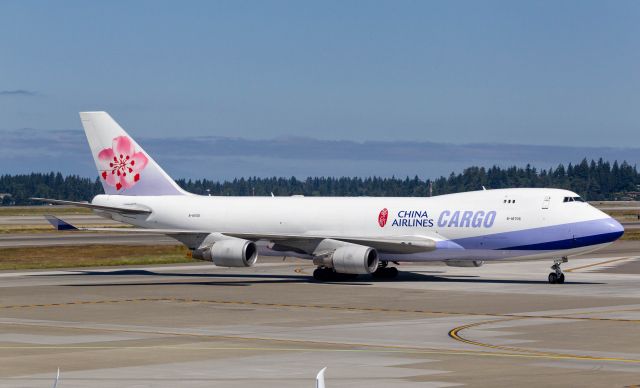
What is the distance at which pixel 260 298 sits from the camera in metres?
50.3

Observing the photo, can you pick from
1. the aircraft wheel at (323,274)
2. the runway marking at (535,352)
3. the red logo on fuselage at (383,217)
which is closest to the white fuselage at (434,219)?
the red logo on fuselage at (383,217)

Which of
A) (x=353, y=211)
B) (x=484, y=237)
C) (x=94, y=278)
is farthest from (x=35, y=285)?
(x=484, y=237)

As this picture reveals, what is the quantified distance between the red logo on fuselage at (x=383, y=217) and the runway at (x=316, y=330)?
3138 mm

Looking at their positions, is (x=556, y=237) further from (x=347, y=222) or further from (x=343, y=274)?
(x=343, y=274)

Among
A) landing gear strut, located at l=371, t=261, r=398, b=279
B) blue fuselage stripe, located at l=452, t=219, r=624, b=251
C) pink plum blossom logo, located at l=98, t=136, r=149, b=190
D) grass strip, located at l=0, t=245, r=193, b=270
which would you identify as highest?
pink plum blossom logo, located at l=98, t=136, r=149, b=190

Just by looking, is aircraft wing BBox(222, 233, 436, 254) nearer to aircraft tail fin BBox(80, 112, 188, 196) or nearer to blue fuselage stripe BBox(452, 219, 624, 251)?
blue fuselage stripe BBox(452, 219, 624, 251)

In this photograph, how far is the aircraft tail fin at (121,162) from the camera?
67625mm

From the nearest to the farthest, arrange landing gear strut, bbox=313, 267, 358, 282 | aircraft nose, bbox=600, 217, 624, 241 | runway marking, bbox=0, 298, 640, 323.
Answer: runway marking, bbox=0, 298, 640, 323, aircraft nose, bbox=600, 217, 624, 241, landing gear strut, bbox=313, 267, 358, 282

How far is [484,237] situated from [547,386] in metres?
33.2

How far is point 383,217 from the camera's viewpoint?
200 ft

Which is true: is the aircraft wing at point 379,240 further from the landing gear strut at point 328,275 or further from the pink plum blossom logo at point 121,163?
the pink plum blossom logo at point 121,163

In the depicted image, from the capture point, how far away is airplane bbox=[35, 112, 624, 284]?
5694 centimetres

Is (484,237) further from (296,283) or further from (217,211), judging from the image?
(217,211)

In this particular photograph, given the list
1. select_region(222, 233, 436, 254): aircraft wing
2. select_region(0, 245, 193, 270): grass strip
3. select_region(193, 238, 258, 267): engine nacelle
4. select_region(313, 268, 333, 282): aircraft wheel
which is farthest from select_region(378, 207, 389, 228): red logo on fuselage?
select_region(0, 245, 193, 270): grass strip
